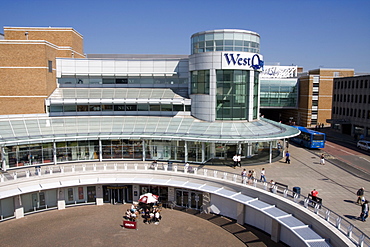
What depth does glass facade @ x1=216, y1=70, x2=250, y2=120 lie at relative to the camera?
35.5 meters

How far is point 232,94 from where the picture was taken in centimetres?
3575

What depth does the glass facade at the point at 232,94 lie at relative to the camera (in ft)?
116

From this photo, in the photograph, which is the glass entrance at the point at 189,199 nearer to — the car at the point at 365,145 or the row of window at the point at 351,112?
the car at the point at 365,145

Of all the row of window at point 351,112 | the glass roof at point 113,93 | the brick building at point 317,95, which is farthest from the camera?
the brick building at point 317,95

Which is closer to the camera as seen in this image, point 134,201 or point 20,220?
point 20,220

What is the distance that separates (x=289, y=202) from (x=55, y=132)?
25320 mm

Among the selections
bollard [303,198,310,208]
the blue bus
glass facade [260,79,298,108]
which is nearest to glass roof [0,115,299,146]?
the blue bus

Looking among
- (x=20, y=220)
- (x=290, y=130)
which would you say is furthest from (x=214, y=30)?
(x=20, y=220)

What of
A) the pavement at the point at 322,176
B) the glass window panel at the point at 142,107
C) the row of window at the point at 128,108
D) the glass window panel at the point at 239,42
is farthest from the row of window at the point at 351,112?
the glass window panel at the point at 142,107

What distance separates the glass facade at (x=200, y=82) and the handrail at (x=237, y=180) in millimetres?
10958

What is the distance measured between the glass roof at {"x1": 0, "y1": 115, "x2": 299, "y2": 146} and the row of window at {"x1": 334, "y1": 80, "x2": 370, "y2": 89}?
26215 mm

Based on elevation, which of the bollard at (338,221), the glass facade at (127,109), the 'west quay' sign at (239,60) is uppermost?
the 'west quay' sign at (239,60)

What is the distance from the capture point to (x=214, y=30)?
117ft

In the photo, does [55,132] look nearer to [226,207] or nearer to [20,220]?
[20,220]
